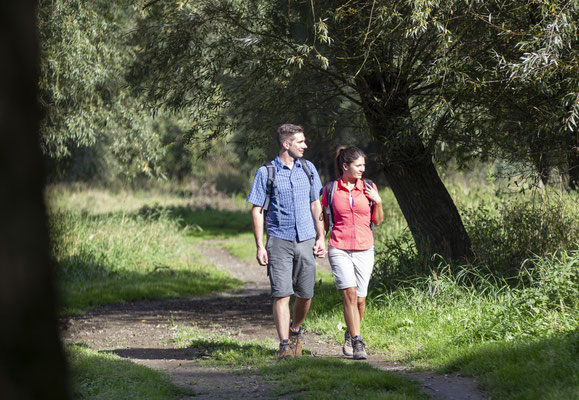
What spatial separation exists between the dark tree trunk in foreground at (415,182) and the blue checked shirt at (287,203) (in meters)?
2.53

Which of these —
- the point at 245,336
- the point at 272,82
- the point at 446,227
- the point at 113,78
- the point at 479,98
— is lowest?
the point at 245,336

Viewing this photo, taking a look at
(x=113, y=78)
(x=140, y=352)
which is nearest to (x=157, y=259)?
(x=113, y=78)

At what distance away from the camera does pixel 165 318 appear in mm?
10328

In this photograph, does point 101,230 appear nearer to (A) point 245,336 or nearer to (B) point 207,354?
(A) point 245,336

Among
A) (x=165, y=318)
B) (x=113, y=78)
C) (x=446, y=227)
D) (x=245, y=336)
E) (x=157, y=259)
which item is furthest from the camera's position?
(x=157, y=259)

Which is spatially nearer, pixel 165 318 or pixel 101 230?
pixel 165 318

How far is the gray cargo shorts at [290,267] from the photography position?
662 centimetres

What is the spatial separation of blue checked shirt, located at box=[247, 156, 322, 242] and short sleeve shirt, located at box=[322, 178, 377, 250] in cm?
27

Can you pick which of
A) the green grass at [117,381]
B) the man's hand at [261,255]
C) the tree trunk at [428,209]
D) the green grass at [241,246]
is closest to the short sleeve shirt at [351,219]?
the man's hand at [261,255]

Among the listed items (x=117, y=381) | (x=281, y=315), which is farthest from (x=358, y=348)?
(x=117, y=381)

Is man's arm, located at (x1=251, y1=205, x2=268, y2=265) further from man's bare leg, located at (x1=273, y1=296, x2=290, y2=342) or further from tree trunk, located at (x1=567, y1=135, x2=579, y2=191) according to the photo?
tree trunk, located at (x1=567, y1=135, x2=579, y2=191)

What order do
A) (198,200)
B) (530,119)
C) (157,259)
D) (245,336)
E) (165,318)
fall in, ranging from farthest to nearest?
(198,200) < (157,259) < (165,318) < (245,336) < (530,119)

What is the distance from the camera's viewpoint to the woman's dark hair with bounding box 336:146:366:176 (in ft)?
22.4

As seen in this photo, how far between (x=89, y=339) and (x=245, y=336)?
2.00 meters
